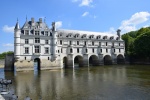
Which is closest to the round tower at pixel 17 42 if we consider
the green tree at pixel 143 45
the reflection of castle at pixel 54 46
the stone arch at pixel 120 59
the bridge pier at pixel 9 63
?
the reflection of castle at pixel 54 46

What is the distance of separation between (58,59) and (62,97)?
2937 centimetres

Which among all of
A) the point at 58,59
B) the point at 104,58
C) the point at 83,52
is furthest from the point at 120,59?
the point at 58,59

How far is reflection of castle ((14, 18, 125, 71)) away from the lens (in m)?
40.0

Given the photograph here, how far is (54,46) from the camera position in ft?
142

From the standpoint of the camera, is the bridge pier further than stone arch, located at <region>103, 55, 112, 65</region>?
No

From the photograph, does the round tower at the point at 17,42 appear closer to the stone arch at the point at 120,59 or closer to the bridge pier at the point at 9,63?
the bridge pier at the point at 9,63

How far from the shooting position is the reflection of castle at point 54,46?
131 ft

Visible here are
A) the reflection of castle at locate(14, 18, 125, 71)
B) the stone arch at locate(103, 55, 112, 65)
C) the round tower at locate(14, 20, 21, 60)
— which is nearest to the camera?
the round tower at locate(14, 20, 21, 60)

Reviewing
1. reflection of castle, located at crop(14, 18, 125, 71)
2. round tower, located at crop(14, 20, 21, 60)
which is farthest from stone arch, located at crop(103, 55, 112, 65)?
round tower, located at crop(14, 20, 21, 60)

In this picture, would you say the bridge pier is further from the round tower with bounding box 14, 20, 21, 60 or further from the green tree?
the green tree

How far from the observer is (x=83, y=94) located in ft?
51.3

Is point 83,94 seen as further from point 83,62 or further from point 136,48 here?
point 136,48

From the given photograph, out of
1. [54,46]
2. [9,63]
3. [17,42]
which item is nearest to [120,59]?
[54,46]

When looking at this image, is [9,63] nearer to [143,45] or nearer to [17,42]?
[17,42]
